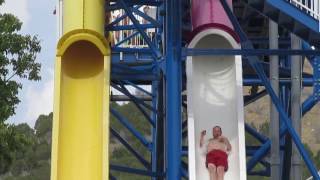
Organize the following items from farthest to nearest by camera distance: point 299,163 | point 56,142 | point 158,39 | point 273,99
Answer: point 158,39
point 299,163
point 273,99
point 56,142

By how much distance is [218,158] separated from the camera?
37.7 ft

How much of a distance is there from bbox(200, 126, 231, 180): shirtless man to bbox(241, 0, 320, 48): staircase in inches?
72.9

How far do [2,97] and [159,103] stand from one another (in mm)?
2948

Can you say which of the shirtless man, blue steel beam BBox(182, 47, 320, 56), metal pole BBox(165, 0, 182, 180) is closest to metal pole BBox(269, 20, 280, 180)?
the shirtless man

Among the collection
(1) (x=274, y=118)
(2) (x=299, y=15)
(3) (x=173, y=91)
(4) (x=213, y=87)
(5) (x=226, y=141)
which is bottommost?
(5) (x=226, y=141)

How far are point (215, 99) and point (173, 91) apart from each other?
1.20 meters

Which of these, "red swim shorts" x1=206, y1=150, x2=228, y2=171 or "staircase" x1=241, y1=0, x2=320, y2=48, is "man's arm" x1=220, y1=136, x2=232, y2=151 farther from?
"staircase" x1=241, y1=0, x2=320, y2=48

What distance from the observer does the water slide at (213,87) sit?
11617 mm

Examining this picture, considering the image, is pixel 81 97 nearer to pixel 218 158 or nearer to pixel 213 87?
pixel 213 87

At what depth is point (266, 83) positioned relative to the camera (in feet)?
38.4

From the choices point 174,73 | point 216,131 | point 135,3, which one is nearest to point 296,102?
point 216,131

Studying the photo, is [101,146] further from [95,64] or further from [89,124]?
[95,64]

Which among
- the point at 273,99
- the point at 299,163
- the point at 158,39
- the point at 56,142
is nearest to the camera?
the point at 56,142

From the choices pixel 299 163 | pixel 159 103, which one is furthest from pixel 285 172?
pixel 159 103
